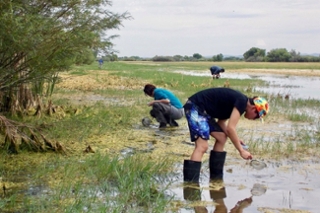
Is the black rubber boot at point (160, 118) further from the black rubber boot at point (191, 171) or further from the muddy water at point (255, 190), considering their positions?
the black rubber boot at point (191, 171)

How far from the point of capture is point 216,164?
6.99 metres

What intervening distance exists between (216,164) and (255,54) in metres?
92.7

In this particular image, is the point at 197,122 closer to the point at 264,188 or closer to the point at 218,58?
the point at 264,188

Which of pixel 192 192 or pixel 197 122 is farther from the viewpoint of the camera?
pixel 197 122

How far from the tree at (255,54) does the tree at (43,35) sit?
283 feet

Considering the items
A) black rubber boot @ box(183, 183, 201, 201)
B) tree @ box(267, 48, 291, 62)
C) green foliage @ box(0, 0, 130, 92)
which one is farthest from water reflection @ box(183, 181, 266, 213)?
tree @ box(267, 48, 291, 62)

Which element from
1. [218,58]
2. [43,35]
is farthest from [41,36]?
[218,58]

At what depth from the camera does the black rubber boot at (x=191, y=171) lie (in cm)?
657

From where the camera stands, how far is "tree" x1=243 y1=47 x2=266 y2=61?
9507cm

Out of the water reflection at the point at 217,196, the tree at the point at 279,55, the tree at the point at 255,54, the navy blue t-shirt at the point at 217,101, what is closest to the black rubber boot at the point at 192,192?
the water reflection at the point at 217,196

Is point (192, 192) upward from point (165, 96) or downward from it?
downward

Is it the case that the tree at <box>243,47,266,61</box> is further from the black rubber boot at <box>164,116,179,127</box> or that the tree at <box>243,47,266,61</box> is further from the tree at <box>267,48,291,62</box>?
the black rubber boot at <box>164,116,179,127</box>

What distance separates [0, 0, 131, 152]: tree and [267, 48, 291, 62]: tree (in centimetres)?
8101

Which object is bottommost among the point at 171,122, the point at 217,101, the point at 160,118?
the point at 171,122
